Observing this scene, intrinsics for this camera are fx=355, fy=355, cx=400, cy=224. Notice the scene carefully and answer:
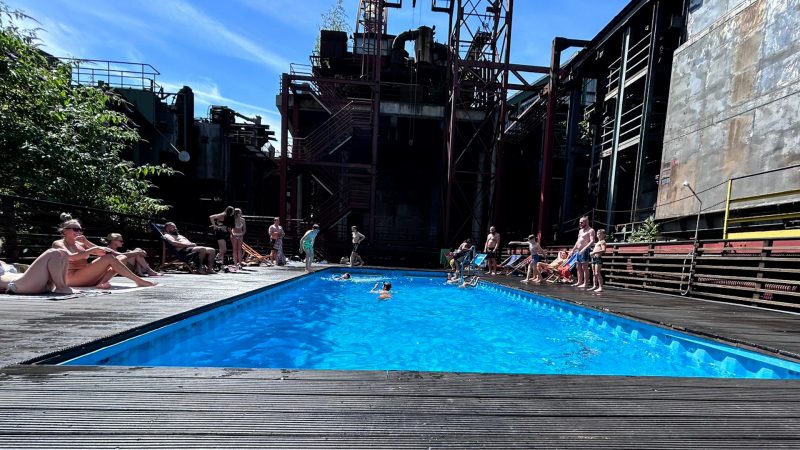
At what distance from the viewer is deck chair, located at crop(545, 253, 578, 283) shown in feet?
31.0

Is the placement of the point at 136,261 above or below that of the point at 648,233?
below

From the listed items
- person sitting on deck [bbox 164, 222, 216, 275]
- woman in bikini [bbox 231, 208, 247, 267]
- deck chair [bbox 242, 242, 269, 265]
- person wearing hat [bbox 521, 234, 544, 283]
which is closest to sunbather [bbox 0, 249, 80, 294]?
person sitting on deck [bbox 164, 222, 216, 275]

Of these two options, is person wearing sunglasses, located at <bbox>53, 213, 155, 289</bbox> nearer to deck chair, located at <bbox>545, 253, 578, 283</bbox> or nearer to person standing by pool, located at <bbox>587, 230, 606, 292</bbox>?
person standing by pool, located at <bbox>587, 230, 606, 292</bbox>

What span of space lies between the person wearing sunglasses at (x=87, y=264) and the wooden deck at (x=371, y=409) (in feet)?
8.36

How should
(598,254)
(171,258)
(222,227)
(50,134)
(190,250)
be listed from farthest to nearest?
(222,227) < (171,258) < (190,250) < (598,254) < (50,134)

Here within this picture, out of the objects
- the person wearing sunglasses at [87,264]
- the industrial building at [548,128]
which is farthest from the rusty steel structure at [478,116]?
the person wearing sunglasses at [87,264]

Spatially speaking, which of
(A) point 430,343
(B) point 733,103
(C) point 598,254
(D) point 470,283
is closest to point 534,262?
(D) point 470,283

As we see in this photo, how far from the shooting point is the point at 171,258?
8.45m

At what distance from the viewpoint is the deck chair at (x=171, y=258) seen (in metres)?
7.53

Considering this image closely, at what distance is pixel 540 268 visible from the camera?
10359 millimetres

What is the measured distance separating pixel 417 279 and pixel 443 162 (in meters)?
7.35

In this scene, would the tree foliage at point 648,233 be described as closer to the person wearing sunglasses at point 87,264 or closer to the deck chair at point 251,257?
the deck chair at point 251,257

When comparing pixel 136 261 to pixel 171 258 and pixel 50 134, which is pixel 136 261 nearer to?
pixel 171 258

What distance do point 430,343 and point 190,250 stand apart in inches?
233
